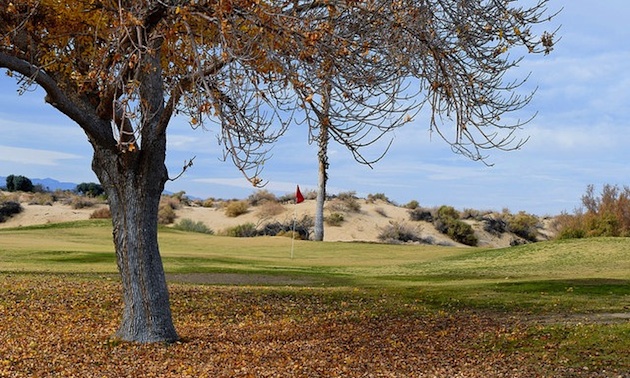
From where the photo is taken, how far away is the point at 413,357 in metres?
10.6

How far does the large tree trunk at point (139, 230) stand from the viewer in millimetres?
11023

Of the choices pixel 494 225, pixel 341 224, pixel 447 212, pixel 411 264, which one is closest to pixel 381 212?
pixel 447 212

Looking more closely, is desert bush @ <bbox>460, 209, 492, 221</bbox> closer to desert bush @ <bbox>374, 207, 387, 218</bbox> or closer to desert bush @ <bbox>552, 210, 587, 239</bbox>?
desert bush @ <bbox>374, 207, 387, 218</bbox>

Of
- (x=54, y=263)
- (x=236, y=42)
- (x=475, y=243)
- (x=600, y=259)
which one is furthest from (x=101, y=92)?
(x=475, y=243)

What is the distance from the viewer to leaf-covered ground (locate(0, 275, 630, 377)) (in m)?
9.92

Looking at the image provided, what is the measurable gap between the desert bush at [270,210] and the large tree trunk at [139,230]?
1499 inches

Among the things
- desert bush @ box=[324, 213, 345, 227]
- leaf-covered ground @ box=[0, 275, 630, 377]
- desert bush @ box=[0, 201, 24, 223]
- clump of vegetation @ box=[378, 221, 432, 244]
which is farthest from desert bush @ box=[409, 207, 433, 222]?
leaf-covered ground @ box=[0, 275, 630, 377]

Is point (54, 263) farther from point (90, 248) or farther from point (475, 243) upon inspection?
point (475, 243)

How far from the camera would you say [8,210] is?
53188mm

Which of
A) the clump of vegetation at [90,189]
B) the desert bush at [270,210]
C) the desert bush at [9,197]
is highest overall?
the clump of vegetation at [90,189]

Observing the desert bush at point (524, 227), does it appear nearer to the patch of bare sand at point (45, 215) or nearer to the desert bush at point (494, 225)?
the desert bush at point (494, 225)

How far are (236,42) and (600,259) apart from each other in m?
20.3

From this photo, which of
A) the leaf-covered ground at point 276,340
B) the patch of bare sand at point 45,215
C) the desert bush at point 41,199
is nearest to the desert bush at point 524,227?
the patch of bare sand at point 45,215

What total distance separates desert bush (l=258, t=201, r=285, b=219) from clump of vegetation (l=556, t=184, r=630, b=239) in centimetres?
1825
